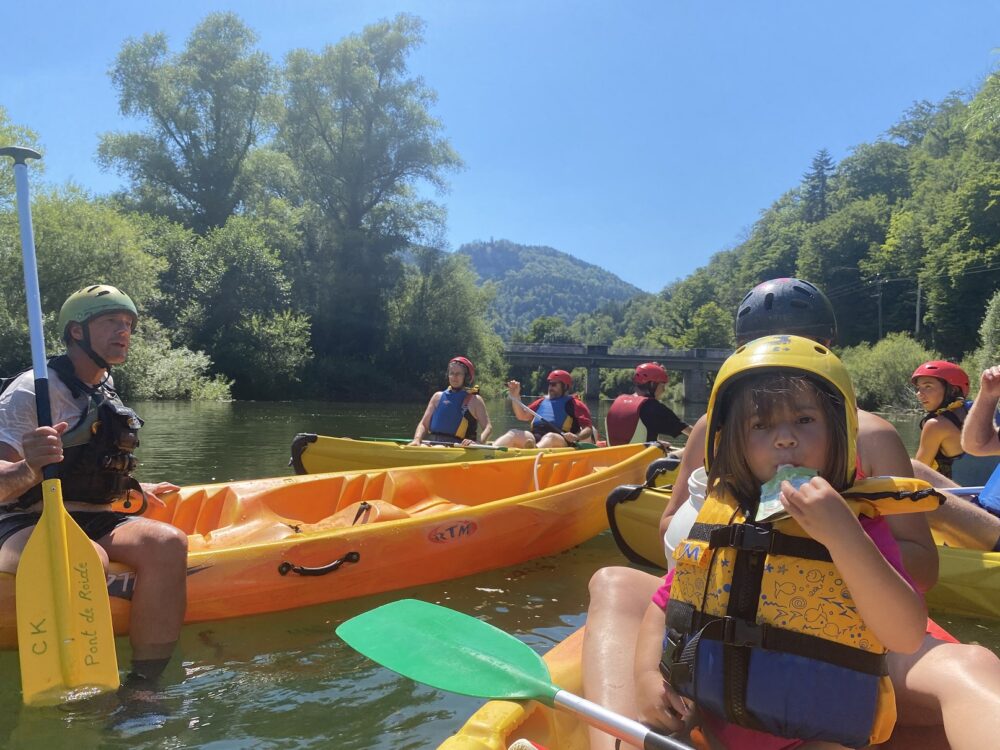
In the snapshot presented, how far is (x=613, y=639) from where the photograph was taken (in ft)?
6.41

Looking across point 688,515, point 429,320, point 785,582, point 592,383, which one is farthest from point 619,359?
point 785,582

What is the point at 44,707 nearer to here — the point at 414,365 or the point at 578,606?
the point at 578,606

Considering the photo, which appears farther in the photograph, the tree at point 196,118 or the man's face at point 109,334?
the tree at point 196,118

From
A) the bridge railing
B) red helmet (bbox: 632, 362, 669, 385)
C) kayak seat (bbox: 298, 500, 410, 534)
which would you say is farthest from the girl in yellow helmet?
the bridge railing

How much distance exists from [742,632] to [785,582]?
13 cm

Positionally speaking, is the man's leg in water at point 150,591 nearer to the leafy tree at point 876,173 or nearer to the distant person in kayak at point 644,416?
the distant person in kayak at point 644,416

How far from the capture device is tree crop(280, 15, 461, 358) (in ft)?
103

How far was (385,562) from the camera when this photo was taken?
13.5 ft

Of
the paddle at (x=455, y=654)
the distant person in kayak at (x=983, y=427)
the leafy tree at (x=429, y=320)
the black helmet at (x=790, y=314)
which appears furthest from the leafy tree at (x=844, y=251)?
the paddle at (x=455, y=654)

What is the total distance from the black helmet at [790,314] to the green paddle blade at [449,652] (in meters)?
1.31

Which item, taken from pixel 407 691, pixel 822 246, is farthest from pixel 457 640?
pixel 822 246

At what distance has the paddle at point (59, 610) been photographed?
2.70 metres

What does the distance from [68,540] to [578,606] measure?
8.67 feet

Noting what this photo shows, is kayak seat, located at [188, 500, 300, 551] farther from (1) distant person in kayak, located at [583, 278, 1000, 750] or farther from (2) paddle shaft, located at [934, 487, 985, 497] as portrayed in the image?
(2) paddle shaft, located at [934, 487, 985, 497]
